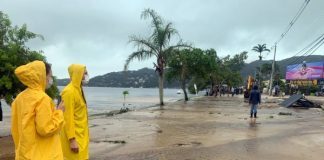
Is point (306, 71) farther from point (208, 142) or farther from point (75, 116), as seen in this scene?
point (75, 116)

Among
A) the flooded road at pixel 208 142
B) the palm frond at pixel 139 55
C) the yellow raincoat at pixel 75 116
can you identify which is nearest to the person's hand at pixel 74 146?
the yellow raincoat at pixel 75 116

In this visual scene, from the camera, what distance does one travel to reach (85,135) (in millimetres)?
5422

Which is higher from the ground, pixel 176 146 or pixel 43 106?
pixel 43 106

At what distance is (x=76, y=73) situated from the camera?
5.46 meters

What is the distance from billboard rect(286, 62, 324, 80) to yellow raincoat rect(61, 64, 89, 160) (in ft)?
196

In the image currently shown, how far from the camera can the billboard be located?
62344 millimetres

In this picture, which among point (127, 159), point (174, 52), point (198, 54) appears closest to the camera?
point (127, 159)

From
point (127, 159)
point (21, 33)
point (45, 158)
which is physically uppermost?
point (21, 33)

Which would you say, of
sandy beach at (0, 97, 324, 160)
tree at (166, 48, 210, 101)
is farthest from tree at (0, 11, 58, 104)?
tree at (166, 48, 210, 101)

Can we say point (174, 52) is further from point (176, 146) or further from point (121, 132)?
point (176, 146)

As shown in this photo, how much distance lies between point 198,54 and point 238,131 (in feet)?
108

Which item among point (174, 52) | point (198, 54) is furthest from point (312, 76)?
point (174, 52)

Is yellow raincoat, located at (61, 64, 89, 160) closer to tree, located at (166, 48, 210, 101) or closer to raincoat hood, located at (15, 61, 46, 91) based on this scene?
raincoat hood, located at (15, 61, 46, 91)

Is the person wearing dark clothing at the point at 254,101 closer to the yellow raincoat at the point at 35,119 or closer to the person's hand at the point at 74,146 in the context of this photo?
the person's hand at the point at 74,146
